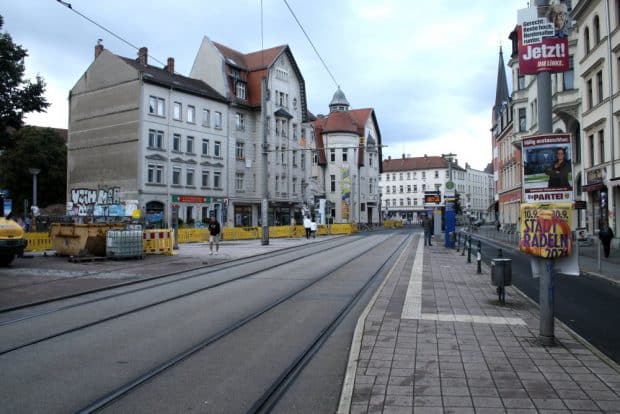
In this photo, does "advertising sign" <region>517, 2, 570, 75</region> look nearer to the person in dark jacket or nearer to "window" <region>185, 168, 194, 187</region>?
the person in dark jacket

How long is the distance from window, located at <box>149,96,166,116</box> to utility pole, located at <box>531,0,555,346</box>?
37324 millimetres

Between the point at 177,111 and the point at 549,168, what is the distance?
131 feet

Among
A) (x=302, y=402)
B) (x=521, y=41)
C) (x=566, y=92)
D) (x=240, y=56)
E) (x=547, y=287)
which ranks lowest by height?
(x=302, y=402)

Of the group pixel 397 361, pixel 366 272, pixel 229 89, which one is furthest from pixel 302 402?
pixel 229 89

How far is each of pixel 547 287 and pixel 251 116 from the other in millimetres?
47236

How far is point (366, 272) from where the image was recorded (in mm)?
15430

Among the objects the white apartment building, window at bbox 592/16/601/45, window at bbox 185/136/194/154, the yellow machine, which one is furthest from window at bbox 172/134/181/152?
the white apartment building

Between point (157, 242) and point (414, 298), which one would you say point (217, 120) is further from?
point (414, 298)

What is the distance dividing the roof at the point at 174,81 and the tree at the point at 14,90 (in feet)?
37.9

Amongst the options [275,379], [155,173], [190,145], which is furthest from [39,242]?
[190,145]

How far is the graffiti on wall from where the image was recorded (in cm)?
3166

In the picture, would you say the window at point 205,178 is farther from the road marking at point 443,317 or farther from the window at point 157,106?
the road marking at point 443,317

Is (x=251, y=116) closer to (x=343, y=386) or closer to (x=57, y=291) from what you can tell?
(x=57, y=291)

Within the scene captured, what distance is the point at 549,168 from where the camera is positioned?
20.0 feet
